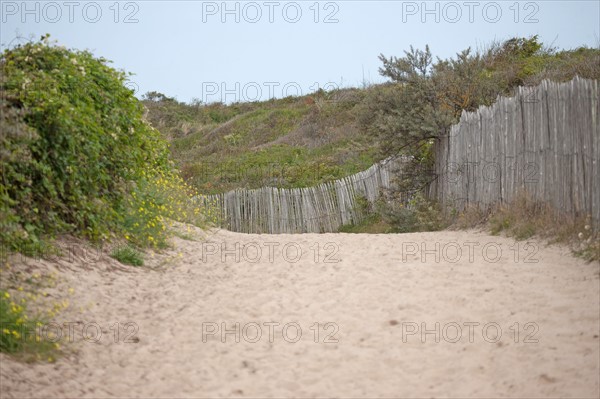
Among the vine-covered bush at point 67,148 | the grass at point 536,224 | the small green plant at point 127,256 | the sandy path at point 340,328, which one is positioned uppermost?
the vine-covered bush at point 67,148

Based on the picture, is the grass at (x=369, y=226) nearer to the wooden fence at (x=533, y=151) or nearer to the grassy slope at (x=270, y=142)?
the grassy slope at (x=270, y=142)

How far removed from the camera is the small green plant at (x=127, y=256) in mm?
8273

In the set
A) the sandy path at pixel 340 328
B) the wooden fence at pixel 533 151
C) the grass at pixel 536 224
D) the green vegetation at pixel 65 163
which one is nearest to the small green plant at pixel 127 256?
the green vegetation at pixel 65 163

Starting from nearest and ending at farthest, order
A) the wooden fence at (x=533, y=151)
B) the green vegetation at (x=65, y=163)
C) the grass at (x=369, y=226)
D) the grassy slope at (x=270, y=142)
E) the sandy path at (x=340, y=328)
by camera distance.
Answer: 1. the sandy path at (x=340, y=328)
2. the green vegetation at (x=65, y=163)
3. the wooden fence at (x=533, y=151)
4. the grass at (x=369, y=226)
5. the grassy slope at (x=270, y=142)

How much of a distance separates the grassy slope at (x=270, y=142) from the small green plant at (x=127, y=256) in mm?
7301

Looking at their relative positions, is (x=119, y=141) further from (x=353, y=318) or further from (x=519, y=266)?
(x=519, y=266)

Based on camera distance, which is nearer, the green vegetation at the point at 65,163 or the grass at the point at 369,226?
the green vegetation at the point at 65,163

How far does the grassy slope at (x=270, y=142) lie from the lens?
2180cm

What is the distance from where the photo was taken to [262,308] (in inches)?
271

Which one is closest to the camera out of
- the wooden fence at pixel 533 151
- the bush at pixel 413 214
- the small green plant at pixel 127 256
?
the wooden fence at pixel 533 151

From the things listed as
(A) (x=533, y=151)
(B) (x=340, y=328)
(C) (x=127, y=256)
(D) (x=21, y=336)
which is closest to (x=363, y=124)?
(A) (x=533, y=151)

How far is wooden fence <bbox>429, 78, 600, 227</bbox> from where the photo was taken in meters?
7.85

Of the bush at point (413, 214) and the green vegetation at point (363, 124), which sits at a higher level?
the green vegetation at point (363, 124)

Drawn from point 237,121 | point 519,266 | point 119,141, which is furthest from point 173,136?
point 519,266
